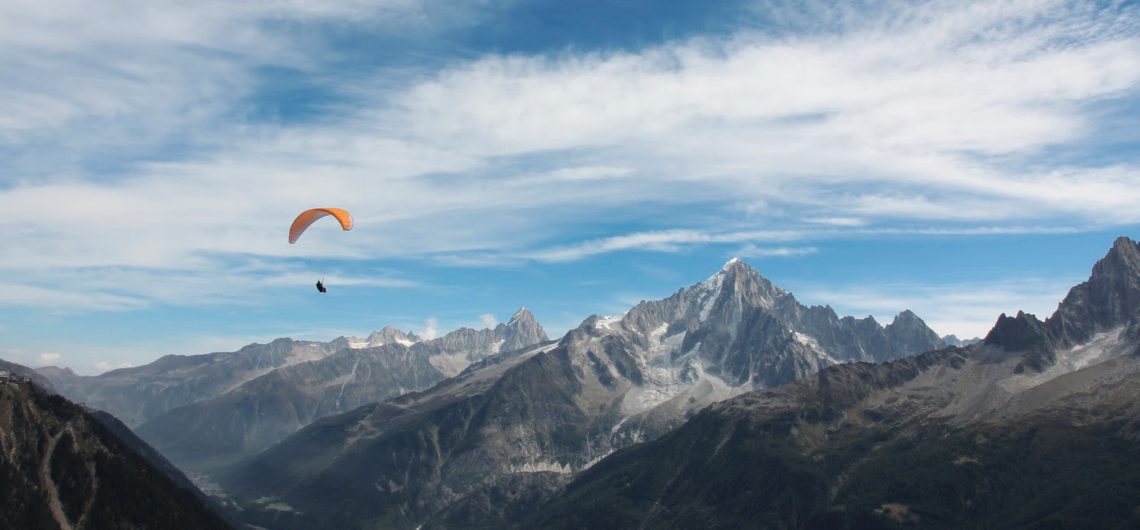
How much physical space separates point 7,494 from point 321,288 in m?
92.0

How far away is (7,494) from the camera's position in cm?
19462

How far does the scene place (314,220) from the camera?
198625 mm

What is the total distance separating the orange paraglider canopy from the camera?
18175 cm

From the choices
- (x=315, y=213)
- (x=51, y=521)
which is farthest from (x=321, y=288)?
(x=51, y=521)

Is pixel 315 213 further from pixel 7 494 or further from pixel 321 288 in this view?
pixel 7 494

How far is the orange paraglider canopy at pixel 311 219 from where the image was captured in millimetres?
181750

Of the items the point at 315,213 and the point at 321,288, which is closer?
the point at 321,288

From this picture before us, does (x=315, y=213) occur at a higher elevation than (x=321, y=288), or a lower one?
higher

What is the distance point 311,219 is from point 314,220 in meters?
2.13

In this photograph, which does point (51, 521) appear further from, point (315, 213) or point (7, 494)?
point (315, 213)

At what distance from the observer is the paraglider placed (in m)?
181

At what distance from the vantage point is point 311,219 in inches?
7736

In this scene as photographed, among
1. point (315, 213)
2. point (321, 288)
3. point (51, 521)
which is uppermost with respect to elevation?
point (315, 213)

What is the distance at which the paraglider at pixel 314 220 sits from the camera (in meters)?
181
